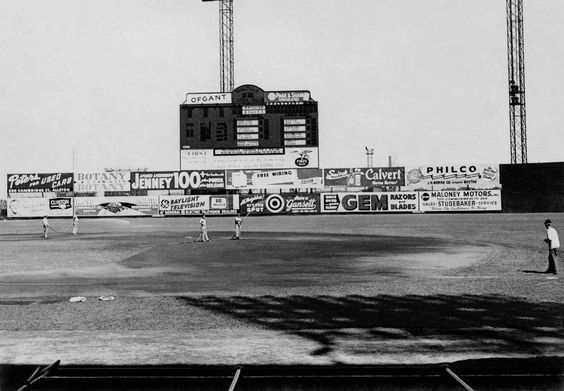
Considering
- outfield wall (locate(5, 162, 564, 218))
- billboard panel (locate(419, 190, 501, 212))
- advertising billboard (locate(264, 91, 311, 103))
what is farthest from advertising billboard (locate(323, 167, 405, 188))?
advertising billboard (locate(264, 91, 311, 103))

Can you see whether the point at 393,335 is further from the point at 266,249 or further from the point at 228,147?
the point at 228,147

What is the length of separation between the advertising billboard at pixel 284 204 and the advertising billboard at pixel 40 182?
22.3m

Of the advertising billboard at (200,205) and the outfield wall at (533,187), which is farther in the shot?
the advertising billboard at (200,205)

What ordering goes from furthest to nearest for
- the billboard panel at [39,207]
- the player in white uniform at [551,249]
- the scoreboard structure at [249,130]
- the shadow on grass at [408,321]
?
the billboard panel at [39,207]
the scoreboard structure at [249,130]
the player in white uniform at [551,249]
the shadow on grass at [408,321]

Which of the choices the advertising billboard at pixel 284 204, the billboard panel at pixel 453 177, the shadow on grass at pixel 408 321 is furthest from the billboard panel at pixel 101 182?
the shadow on grass at pixel 408 321

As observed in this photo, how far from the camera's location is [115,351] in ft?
22.7

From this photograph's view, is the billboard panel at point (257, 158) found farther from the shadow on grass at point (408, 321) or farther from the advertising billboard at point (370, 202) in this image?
the shadow on grass at point (408, 321)

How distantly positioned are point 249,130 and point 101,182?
21.9m

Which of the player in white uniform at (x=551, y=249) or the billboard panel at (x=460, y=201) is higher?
the billboard panel at (x=460, y=201)

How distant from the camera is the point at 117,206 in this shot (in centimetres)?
6012

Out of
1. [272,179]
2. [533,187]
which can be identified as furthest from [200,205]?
[533,187]

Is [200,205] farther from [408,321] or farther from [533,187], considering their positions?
[408,321]

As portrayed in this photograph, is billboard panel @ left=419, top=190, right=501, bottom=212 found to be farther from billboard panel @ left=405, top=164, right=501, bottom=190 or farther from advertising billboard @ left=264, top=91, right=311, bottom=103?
advertising billboard @ left=264, top=91, right=311, bottom=103

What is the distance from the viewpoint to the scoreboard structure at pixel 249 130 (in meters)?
51.4
